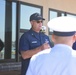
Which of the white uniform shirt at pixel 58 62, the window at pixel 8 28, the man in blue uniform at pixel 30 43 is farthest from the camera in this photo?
the window at pixel 8 28

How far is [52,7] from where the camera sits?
7895 millimetres

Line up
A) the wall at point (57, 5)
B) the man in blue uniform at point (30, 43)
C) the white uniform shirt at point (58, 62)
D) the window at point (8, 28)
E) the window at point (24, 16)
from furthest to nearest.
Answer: the wall at point (57, 5) → the window at point (24, 16) → the window at point (8, 28) → the man in blue uniform at point (30, 43) → the white uniform shirt at point (58, 62)

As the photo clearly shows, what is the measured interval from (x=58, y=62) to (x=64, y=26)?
9.8 inches

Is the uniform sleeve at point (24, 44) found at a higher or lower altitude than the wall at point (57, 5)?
lower

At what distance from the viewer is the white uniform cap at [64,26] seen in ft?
5.90

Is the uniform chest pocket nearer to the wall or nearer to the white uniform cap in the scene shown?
the white uniform cap

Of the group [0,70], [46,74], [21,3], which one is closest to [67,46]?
[46,74]

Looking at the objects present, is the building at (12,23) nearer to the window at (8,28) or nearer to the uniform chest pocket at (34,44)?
the window at (8,28)

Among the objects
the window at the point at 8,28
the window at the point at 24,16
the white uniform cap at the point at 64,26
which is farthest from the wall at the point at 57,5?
the white uniform cap at the point at 64,26

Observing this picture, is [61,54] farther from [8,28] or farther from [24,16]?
[24,16]

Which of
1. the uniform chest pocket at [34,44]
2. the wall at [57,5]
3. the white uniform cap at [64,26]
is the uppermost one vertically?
the wall at [57,5]

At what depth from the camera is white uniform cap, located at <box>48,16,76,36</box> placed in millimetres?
1799

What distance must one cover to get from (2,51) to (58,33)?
476cm

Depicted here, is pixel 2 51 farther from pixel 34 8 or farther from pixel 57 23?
pixel 57 23
